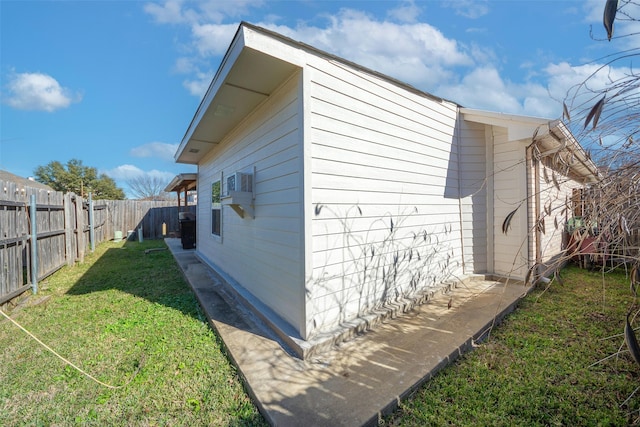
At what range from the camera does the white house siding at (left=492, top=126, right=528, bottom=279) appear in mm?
4695

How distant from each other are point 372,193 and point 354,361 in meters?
1.95

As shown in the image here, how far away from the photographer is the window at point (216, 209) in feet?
20.5

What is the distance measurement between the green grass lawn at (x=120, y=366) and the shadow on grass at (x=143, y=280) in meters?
0.06

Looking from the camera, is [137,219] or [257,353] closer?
[257,353]

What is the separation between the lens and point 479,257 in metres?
5.11

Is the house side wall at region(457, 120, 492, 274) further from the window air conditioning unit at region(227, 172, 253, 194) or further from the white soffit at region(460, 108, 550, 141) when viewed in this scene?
the window air conditioning unit at region(227, 172, 253, 194)

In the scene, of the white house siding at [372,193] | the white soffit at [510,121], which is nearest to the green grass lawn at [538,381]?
the white house siding at [372,193]

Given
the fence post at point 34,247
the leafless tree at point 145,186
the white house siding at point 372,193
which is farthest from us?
the leafless tree at point 145,186

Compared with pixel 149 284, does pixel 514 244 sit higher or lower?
higher

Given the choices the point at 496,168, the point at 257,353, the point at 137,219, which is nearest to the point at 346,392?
the point at 257,353

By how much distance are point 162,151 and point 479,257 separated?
84.6 meters

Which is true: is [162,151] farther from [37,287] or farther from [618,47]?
[618,47]

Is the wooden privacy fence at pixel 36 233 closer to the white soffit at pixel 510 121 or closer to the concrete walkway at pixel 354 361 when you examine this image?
the concrete walkway at pixel 354 361

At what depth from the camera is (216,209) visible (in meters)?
6.53
